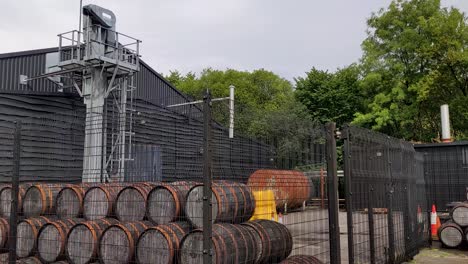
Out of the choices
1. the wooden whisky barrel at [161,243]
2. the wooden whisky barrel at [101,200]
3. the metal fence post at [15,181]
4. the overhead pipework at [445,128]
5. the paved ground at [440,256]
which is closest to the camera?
the wooden whisky barrel at [161,243]

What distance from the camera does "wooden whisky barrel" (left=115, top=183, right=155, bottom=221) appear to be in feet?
18.4

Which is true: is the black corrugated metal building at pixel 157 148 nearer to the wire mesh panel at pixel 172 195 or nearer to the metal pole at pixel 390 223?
the wire mesh panel at pixel 172 195

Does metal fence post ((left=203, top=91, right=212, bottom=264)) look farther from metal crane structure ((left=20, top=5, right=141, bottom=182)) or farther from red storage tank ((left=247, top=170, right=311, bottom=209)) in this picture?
metal crane structure ((left=20, top=5, right=141, bottom=182))

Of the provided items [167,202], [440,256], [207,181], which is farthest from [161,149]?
[440,256]

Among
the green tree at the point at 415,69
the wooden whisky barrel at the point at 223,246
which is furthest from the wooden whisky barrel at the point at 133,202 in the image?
the green tree at the point at 415,69

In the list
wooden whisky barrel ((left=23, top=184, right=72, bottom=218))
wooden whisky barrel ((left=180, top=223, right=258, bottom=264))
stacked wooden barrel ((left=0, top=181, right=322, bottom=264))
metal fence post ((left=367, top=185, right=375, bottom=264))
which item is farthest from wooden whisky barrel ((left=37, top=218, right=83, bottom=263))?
metal fence post ((left=367, top=185, right=375, bottom=264))

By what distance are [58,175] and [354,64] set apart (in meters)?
26.5

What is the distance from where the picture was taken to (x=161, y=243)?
4.92 meters

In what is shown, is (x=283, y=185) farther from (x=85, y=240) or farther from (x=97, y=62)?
(x=97, y=62)

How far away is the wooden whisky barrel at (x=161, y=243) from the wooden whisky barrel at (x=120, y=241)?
101mm

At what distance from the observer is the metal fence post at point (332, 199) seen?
5781 mm

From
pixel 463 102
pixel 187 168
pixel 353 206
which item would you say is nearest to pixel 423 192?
pixel 353 206

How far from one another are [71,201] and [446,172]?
10.7 metres

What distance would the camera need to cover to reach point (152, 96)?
1861 centimetres
